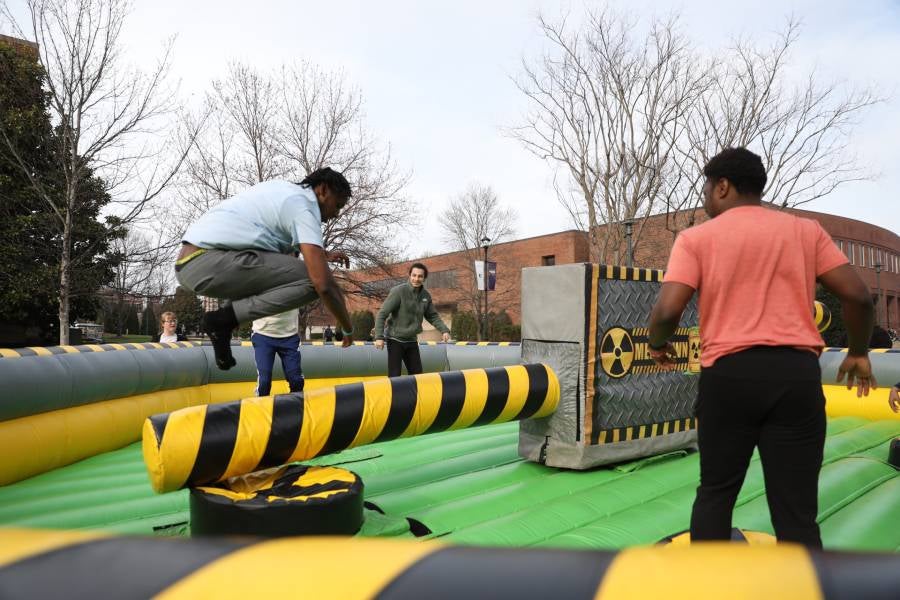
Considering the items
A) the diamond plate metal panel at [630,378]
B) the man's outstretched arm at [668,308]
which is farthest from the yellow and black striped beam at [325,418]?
the man's outstretched arm at [668,308]

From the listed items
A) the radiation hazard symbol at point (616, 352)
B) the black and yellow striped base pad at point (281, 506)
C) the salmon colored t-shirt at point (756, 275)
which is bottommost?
the black and yellow striped base pad at point (281, 506)

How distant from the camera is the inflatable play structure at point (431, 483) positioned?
34.4 inches

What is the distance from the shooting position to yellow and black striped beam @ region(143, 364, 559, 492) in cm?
266

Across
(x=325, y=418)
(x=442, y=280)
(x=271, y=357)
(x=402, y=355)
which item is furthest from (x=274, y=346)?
(x=442, y=280)

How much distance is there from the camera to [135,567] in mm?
916

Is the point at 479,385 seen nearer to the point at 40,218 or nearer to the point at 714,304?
the point at 714,304

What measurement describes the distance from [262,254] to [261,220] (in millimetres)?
176

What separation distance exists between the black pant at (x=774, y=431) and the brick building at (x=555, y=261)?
94.5 ft

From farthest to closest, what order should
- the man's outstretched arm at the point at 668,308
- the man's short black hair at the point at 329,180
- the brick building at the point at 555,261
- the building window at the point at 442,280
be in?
1. the building window at the point at 442,280
2. the brick building at the point at 555,261
3. the man's short black hair at the point at 329,180
4. the man's outstretched arm at the point at 668,308

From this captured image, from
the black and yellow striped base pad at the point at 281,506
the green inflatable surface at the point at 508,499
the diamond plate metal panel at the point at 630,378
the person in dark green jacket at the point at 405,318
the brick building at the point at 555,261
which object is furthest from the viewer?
the brick building at the point at 555,261

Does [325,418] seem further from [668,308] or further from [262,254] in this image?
[668,308]

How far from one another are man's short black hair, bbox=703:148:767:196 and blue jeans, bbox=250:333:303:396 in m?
3.76

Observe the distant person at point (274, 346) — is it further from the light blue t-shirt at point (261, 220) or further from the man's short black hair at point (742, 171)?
the man's short black hair at point (742, 171)

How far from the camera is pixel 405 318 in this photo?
6.55 m
